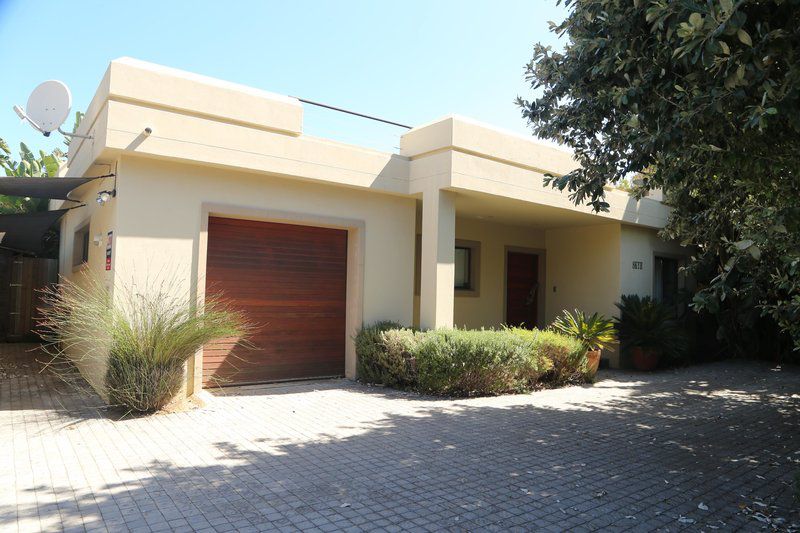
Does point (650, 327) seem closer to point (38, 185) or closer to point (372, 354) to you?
point (372, 354)

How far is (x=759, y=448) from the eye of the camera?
19.7ft

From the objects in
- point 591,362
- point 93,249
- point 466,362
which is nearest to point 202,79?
point 93,249

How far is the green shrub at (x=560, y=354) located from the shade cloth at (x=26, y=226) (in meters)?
8.98

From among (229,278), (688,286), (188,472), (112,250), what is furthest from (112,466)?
(688,286)

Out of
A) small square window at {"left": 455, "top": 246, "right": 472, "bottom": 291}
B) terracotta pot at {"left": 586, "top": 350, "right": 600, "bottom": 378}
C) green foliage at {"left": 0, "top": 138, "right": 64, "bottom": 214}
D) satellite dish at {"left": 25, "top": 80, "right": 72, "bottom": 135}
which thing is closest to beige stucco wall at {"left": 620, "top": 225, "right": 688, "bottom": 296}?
terracotta pot at {"left": 586, "top": 350, "right": 600, "bottom": 378}

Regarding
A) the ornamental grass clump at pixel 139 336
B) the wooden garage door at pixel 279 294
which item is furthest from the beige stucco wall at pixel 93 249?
the wooden garage door at pixel 279 294

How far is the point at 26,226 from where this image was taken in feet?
34.3

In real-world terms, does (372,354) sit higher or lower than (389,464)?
higher

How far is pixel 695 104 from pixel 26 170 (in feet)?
57.7

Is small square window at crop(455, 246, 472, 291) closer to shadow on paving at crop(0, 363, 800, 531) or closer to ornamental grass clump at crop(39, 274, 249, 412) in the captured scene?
shadow on paving at crop(0, 363, 800, 531)

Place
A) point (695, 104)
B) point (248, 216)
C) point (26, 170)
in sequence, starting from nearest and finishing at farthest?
point (695, 104)
point (248, 216)
point (26, 170)

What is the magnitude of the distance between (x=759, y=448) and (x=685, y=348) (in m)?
6.32

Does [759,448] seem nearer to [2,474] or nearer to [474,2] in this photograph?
[474,2]

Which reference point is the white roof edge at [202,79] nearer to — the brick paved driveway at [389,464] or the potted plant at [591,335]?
the brick paved driveway at [389,464]
